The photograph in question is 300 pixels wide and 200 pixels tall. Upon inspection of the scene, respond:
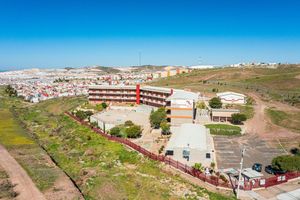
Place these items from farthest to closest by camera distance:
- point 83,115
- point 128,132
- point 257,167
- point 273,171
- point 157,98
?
point 157,98 < point 83,115 < point 128,132 < point 257,167 < point 273,171

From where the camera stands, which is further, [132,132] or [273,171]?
[132,132]

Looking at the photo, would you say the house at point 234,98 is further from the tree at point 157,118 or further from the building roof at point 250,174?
the building roof at point 250,174

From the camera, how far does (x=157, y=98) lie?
85.0m

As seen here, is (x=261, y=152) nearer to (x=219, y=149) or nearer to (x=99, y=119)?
(x=219, y=149)

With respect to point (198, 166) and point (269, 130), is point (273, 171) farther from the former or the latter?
point (269, 130)

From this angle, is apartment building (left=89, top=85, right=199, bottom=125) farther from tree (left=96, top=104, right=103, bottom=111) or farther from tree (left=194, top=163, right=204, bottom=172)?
tree (left=194, top=163, right=204, bottom=172)

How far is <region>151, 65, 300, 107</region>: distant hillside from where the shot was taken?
10336cm

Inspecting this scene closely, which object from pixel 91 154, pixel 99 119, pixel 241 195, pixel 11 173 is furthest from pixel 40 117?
pixel 241 195

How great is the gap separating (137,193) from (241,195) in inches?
459

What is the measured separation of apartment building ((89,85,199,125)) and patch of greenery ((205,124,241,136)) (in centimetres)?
587

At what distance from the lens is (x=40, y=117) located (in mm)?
86750

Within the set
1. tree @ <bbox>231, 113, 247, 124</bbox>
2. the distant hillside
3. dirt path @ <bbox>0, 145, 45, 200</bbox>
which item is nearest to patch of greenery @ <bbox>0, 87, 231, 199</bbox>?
dirt path @ <bbox>0, 145, 45, 200</bbox>

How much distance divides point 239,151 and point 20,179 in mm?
34005

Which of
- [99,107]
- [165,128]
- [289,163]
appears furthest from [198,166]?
[99,107]
